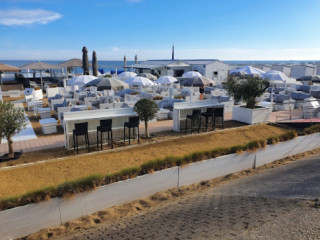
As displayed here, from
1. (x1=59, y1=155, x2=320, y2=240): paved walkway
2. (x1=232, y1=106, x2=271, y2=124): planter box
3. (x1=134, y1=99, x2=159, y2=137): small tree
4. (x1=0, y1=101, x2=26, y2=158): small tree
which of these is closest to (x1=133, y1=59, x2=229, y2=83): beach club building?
(x1=232, y1=106, x2=271, y2=124): planter box

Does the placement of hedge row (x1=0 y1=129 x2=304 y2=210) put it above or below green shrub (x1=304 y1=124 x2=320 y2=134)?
below

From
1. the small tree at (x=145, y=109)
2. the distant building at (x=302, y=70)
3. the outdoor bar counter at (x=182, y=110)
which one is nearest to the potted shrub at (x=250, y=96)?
the outdoor bar counter at (x=182, y=110)

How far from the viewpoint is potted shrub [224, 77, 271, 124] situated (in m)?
11.5

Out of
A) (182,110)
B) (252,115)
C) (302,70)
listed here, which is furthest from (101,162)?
(302,70)

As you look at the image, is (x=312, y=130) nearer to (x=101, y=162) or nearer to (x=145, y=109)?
(x=145, y=109)

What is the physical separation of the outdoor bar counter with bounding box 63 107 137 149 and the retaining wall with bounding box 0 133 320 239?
3.25 metres

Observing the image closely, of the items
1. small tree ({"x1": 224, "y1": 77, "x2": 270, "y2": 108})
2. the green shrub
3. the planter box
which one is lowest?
the green shrub

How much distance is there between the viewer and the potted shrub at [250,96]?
11.5 metres

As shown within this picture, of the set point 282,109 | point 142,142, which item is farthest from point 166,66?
point 142,142

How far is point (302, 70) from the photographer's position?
3659cm

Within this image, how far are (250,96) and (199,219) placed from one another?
772 centimetres

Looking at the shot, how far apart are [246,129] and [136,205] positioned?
6.39 metres

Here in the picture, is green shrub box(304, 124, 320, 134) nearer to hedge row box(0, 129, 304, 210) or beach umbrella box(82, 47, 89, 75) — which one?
hedge row box(0, 129, 304, 210)

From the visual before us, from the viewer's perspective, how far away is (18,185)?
5598 mm
